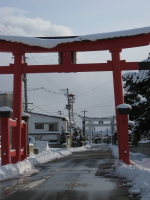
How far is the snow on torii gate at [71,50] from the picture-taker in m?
15.1

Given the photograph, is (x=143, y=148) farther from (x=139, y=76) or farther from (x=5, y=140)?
(x=5, y=140)

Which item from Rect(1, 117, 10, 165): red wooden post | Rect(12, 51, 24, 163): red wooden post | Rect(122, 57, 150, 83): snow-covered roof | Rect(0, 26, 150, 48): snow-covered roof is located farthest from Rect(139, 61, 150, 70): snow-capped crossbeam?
Rect(1, 117, 10, 165): red wooden post

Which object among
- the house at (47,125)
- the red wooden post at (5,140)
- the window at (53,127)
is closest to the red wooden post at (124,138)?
the red wooden post at (5,140)

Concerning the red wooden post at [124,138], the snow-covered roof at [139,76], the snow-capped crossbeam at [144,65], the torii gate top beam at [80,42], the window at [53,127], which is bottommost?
the red wooden post at [124,138]

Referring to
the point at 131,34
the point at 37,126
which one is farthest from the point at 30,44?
the point at 37,126

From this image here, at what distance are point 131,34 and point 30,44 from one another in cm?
518

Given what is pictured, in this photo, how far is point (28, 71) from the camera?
→ 16031 millimetres

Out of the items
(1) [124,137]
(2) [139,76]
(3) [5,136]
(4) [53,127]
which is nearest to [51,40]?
(3) [5,136]

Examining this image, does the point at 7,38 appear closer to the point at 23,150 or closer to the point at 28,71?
the point at 28,71

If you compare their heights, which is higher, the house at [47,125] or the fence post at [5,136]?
the house at [47,125]

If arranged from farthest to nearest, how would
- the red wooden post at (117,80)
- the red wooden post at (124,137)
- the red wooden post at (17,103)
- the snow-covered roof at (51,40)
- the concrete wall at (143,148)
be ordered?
the concrete wall at (143,148), the red wooden post at (17,103), the red wooden post at (117,80), the snow-covered roof at (51,40), the red wooden post at (124,137)

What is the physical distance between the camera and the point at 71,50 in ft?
51.7

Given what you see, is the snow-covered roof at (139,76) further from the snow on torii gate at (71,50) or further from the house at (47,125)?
the house at (47,125)

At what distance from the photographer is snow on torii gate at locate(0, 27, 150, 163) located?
15.1 metres
